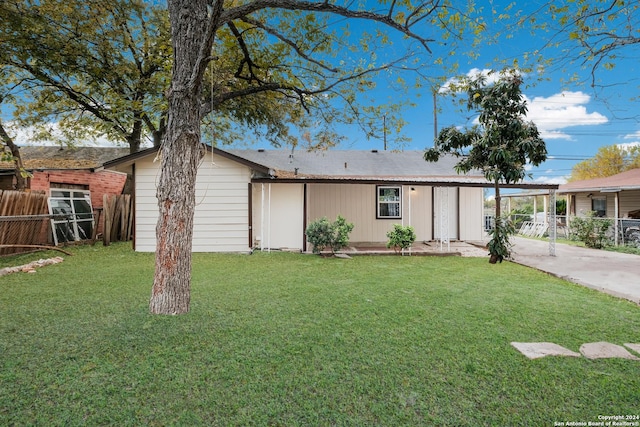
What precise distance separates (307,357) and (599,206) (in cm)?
1992

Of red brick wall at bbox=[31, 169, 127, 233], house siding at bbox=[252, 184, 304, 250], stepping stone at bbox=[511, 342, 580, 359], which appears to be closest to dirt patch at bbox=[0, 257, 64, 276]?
red brick wall at bbox=[31, 169, 127, 233]

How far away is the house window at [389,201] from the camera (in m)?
11.5

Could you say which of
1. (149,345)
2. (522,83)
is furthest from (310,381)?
(522,83)

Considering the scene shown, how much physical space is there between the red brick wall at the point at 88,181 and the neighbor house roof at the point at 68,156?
0.99 feet

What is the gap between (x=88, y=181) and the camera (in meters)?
12.2

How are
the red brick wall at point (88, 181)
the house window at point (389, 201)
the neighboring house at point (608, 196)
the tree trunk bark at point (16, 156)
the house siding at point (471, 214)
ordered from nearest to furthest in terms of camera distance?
1. the tree trunk bark at point (16, 156)
2. the red brick wall at point (88, 181)
3. the house window at point (389, 201)
4. the house siding at point (471, 214)
5. the neighboring house at point (608, 196)

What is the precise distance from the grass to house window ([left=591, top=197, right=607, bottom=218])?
14.3 metres

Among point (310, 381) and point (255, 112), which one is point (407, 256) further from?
point (310, 381)

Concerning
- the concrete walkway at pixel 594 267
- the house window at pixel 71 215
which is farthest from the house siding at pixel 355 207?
the house window at pixel 71 215

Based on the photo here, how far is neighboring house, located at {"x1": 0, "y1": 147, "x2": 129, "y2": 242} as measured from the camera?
410 inches

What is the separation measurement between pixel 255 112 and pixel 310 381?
9.12m

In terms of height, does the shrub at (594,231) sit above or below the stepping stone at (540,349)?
above

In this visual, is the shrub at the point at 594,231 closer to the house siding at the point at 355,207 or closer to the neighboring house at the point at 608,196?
the neighboring house at the point at 608,196

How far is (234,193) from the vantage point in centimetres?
959
